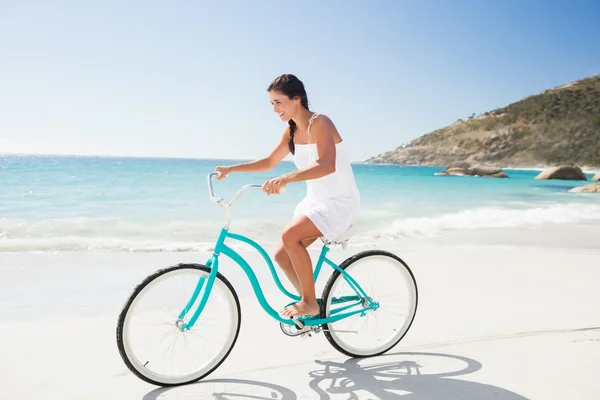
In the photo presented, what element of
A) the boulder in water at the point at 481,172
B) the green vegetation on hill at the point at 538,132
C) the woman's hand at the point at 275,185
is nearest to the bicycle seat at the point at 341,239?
the woman's hand at the point at 275,185

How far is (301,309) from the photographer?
129 inches

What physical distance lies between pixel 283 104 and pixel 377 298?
166cm

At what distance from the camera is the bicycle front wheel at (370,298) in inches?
137

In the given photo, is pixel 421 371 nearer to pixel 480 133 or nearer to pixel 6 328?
pixel 6 328

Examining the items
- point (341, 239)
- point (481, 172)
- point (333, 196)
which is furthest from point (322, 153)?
point (481, 172)

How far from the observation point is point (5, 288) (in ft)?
18.2

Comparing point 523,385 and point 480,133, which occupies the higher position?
point 480,133

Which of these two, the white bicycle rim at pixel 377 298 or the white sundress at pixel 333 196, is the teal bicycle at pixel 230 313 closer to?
the white bicycle rim at pixel 377 298

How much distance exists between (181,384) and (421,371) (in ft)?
5.04

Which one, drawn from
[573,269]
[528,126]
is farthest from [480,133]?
[573,269]

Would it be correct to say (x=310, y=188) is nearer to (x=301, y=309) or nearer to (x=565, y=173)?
(x=301, y=309)

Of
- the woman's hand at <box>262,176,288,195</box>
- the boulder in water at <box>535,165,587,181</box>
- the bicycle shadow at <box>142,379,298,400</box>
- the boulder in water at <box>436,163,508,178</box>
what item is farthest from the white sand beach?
the boulder in water at <box>436,163,508,178</box>

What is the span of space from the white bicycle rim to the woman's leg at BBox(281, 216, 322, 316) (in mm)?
204

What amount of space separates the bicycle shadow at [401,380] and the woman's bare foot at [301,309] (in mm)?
417
